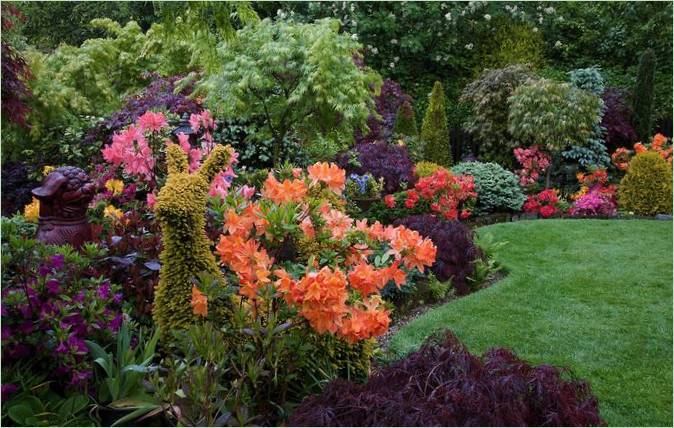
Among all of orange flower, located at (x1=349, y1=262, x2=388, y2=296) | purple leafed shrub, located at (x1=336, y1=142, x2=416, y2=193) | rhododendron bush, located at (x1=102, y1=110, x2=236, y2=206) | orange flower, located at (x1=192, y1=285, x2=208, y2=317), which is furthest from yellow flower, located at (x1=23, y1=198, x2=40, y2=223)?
purple leafed shrub, located at (x1=336, y1=142, x2=416, y2=193)

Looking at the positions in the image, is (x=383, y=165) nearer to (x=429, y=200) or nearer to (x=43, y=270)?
(x=429, y=200)

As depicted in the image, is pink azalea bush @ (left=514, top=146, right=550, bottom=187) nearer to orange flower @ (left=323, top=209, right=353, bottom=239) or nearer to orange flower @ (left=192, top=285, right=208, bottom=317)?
orange flower @ (left=323, top=209, right=353, bottom=239)

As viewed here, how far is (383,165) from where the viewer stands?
29.1 feet

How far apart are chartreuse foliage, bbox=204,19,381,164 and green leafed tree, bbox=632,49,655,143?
714 cm

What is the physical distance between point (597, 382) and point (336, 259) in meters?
1.93

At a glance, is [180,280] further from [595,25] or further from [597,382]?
[595,25]

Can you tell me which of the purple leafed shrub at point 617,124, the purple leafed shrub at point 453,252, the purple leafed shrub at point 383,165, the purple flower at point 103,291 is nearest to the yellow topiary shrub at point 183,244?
the purple flower at point 103,291

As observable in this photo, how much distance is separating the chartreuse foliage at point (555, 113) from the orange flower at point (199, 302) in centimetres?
991

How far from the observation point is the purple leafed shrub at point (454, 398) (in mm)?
2059

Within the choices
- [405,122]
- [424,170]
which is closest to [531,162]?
[405,122]

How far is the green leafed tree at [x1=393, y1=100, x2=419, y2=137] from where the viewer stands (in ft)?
42.0

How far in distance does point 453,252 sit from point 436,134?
7283 millimetres

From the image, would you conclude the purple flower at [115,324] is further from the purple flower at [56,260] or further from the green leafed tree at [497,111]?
the green leafed tree at [497,111]

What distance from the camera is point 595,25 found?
15344 mm
